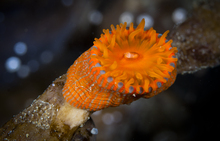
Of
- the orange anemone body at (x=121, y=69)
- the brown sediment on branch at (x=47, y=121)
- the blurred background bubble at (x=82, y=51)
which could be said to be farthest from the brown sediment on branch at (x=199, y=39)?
the brown sediment on branch at (x=47, y=121)

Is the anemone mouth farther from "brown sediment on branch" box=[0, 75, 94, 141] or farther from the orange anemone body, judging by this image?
"brown sediment on branch" box=[0, 75, 94, 141]

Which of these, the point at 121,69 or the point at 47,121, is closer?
the point at 121,69

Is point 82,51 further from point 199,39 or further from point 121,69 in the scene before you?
point 199,39

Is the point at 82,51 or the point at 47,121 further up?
the point at 82,51

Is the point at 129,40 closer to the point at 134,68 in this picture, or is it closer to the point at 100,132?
the point at 134,68

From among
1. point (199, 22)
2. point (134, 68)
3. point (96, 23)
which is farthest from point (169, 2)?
point (134, 68)

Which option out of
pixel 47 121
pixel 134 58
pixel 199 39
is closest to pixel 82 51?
pixel 134 58
